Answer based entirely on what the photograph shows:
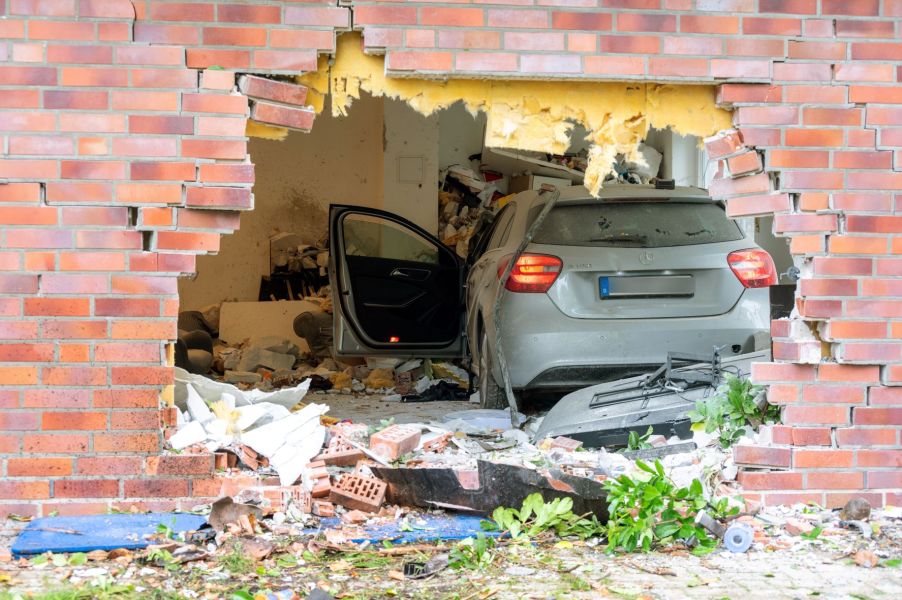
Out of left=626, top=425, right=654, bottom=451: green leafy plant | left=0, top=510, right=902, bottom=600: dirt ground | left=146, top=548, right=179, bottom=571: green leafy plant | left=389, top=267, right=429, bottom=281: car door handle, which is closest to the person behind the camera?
left=0, top=510, right=902, bottom=600: dirt ground

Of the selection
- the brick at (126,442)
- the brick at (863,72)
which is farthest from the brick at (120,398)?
the brick at (863,72)

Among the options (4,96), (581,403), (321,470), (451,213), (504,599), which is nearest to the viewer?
(504,599)

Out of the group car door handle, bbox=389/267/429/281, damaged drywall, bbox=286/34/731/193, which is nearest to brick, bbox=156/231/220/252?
damaged drywall, bbox=286/34/731/193

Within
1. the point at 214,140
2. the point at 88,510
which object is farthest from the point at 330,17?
the point at 88,510

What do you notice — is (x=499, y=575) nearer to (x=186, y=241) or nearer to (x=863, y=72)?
(x=186, y=241)

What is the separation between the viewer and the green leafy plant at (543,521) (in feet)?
13.7

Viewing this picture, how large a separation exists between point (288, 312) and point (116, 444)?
7.28m

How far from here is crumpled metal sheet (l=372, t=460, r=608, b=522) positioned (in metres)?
4.23

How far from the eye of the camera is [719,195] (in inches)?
186

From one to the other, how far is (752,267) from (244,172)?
3501 mm

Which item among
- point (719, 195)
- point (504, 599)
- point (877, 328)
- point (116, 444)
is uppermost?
point (719, 195)

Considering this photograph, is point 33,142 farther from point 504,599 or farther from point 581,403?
point 581,403

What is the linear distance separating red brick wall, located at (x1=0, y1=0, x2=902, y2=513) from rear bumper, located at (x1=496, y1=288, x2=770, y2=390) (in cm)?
160

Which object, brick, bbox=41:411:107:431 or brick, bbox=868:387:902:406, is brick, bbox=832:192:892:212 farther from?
brick, bbox=41:411:107:431
